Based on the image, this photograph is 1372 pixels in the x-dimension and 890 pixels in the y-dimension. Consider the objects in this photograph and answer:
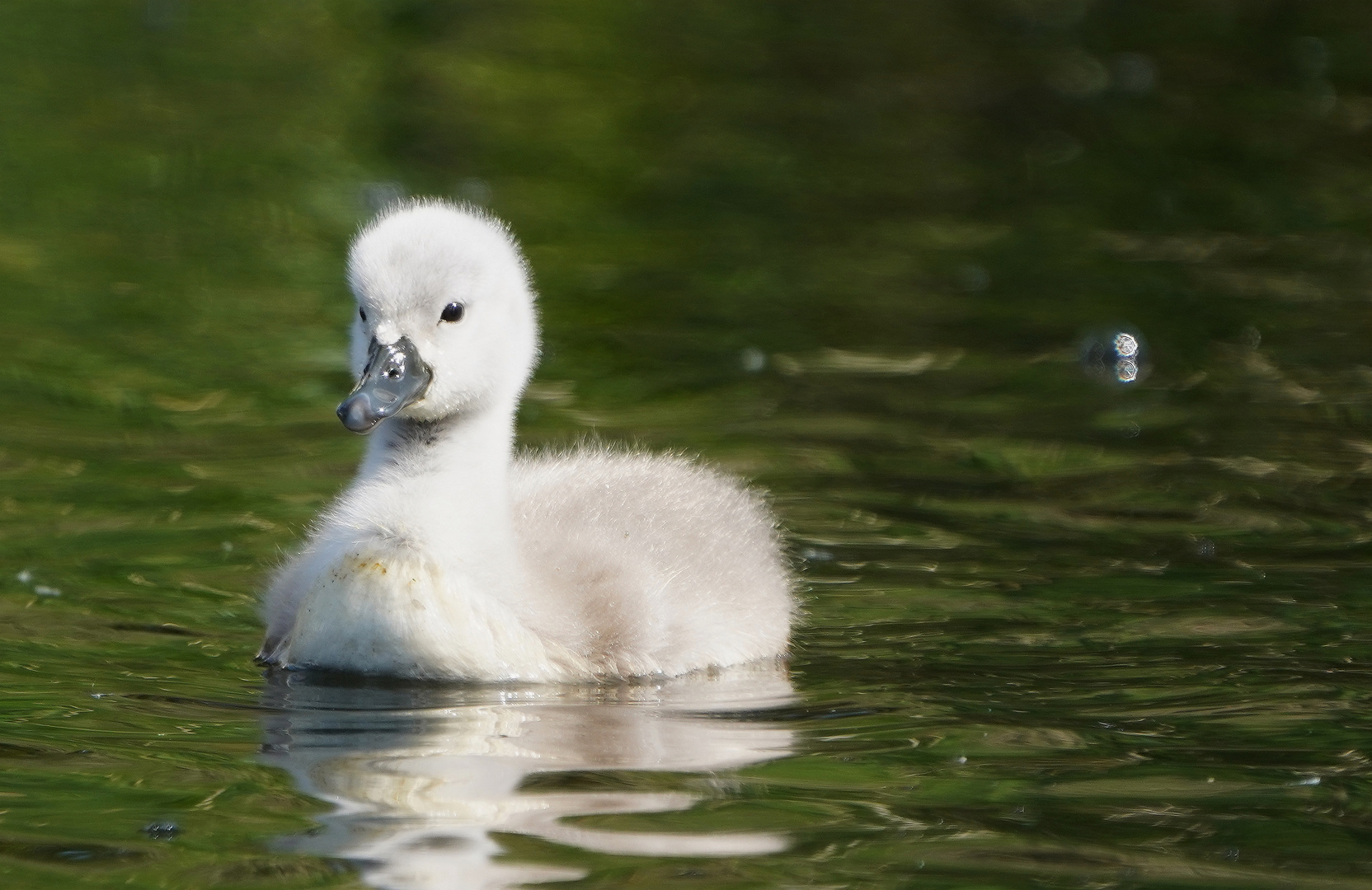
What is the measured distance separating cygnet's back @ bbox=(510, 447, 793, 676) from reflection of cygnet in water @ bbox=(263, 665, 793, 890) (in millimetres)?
111

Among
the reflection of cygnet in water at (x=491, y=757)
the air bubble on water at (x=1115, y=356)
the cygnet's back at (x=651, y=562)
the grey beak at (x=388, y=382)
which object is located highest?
the air bubble on water at (x=1115, y=356)

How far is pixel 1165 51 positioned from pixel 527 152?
550 centimetres

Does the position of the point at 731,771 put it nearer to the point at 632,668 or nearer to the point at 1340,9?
the point at 632,668

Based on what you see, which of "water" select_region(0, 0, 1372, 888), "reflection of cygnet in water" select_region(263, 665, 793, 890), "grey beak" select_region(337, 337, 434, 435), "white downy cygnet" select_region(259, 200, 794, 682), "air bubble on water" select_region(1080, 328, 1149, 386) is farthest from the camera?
"air bubble on water" select_region(1080, 328, 1149, 386)

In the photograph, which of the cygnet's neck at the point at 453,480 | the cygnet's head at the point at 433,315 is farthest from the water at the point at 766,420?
the cygnet's head at the point at 433,315

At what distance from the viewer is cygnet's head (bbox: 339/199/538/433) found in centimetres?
535

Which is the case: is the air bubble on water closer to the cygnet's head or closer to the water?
the water

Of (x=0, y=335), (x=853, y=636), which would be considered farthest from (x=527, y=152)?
(x=853, y=636)

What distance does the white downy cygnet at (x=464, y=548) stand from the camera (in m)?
5.31

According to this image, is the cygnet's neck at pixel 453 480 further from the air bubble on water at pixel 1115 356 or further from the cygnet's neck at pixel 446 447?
the air bubble on water at pixel 1115 356

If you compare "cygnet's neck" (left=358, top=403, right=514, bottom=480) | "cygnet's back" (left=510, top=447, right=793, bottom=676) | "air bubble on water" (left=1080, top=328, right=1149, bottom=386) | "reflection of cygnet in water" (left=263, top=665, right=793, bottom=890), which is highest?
"air bubble on water" (left=1080, top=328, right=1149, bottom=386)

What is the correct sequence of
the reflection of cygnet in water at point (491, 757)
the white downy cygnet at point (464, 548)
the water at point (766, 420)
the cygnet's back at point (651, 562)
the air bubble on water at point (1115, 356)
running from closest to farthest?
the reflection of cygnet in water at point (491, 757), the water at point (766, 420), the white downy cygnet at point (464, 548), the cygnet's back at point (651, 562), the air bubble on water at point (1115, 356)

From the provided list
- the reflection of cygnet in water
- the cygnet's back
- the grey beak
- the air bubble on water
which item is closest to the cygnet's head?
the grey beak

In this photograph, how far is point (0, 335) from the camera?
906 centimetres
